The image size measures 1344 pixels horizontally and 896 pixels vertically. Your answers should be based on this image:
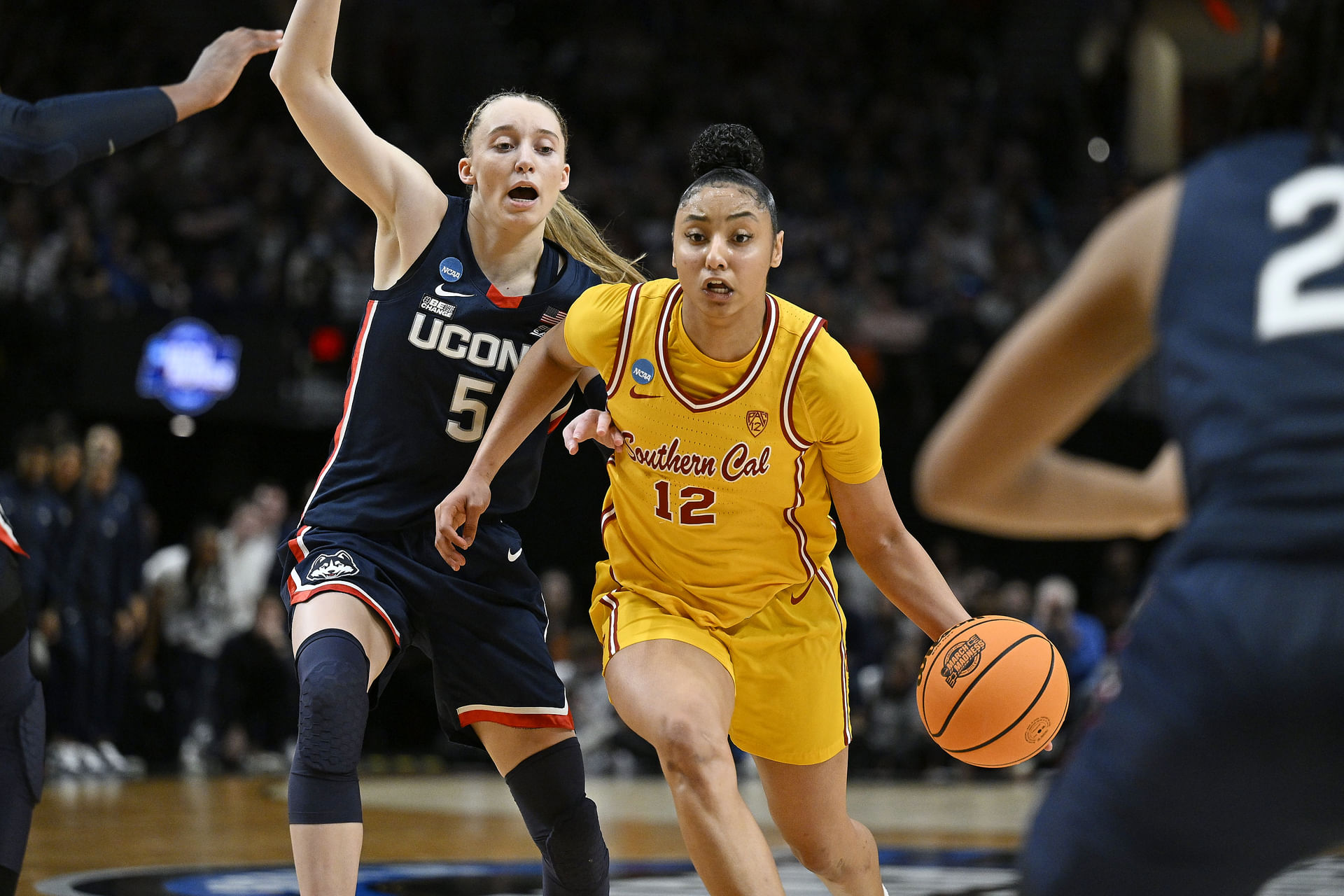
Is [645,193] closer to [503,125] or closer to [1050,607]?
[1050,607]

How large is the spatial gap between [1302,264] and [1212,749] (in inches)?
21.5

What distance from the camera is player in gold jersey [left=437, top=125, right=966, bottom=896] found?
3803 mm

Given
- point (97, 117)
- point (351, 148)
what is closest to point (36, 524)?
point (351, 148)

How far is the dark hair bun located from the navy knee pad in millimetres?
1557

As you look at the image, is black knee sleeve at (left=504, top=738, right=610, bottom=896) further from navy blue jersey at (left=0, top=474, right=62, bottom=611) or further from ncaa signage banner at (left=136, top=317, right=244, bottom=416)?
ncaa signage banner at (left=136, top=317, right=244, bottom=416)

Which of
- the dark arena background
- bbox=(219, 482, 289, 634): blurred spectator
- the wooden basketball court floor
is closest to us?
the wooden basketball court floor

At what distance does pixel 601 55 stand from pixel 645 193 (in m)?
3.56

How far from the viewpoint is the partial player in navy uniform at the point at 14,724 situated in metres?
2.99

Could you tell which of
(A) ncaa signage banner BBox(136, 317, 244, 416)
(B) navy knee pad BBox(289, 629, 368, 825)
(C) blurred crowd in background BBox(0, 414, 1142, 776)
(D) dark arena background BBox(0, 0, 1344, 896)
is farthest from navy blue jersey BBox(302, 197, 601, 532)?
(A) ncaa signage banner BBox(136, 317, 244, 416)

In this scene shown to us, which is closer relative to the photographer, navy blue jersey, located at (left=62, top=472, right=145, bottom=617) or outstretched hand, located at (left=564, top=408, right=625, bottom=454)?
outstretched hand, located at (left=564, top=408, right=625, bottom=454)

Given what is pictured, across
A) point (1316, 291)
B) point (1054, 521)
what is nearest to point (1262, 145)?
point (1316, 291)

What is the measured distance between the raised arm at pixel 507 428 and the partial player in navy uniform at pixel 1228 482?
198 centimetres

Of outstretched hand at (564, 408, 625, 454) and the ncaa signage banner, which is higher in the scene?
the ncaa signage banner

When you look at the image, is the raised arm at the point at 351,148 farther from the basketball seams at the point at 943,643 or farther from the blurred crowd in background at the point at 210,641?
the blurred crowd in background at the point at 210,641
